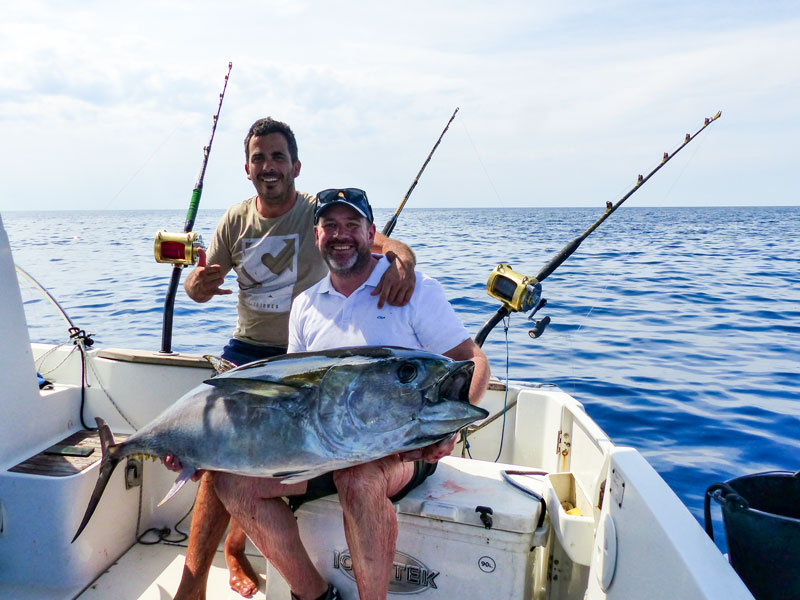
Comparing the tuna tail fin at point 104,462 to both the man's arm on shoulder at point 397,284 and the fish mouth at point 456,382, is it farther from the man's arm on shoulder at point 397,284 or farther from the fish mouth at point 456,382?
the fish mouth at point 456,382

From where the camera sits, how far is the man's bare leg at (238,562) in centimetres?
265

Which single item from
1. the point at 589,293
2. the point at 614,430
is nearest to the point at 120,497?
the point at 614,430

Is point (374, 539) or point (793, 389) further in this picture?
point (793, 389)

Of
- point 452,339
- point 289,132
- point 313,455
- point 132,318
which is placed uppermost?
point 289,132

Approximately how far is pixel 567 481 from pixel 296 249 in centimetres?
180

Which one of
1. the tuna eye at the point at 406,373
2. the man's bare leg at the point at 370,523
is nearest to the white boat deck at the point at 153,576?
the man's bare leg at the point at 370,523

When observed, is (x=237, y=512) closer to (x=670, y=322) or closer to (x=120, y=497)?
(x=120, y=497)

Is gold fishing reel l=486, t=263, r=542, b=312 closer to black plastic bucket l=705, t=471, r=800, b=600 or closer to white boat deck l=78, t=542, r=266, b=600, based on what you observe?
black plastic bucket l=705, t=471, r=800, b=600

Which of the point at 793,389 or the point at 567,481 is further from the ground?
the point at 567,481

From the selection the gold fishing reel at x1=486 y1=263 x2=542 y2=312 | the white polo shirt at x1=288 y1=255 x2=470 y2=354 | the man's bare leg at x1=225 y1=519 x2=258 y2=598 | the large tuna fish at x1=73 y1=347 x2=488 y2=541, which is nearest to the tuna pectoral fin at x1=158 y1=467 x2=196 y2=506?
the large tuna fish at x1=73 y1=347 x2=488 y2=541

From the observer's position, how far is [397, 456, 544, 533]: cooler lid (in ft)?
6.81

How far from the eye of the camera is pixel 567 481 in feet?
8.50

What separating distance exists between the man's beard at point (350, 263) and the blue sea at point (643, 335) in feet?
9.84

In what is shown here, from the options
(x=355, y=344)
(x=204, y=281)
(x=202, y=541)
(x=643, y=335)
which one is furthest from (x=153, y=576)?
(x=643, y=335)
